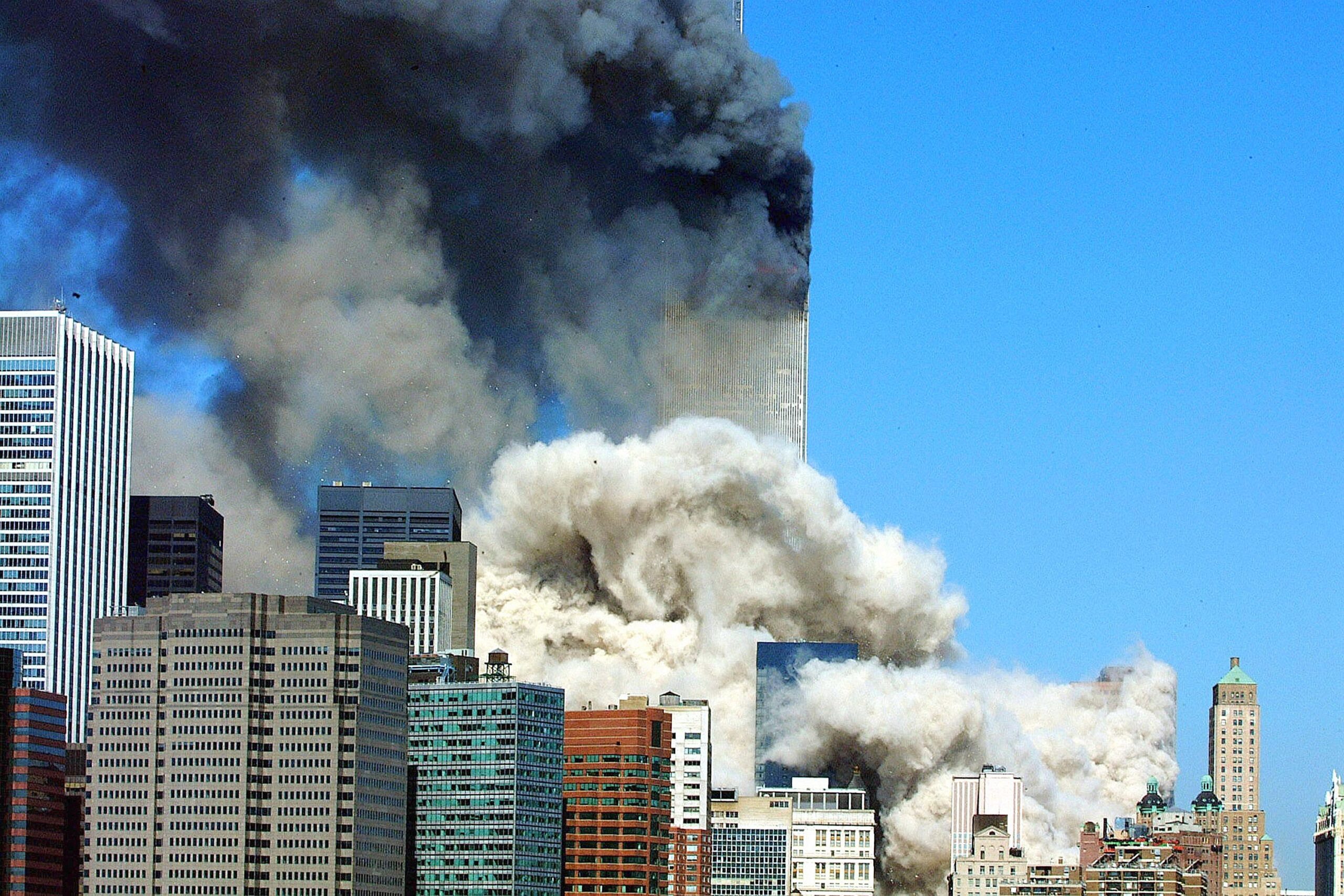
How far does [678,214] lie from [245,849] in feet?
121

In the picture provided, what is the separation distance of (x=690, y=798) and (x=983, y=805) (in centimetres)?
941

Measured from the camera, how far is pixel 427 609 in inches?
4643

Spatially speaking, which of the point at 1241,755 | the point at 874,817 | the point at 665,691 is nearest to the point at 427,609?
the point at 665,691

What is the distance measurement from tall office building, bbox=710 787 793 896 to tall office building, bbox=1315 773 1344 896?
24967mm

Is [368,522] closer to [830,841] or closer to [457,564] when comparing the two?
[457,564]

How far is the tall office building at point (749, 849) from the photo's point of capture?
111 meters

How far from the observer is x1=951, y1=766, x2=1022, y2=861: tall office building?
111812 millimetres

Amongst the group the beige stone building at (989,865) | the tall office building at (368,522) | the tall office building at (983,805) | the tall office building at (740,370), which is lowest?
the beige stone building at (989,865)

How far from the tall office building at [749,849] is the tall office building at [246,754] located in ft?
58.1

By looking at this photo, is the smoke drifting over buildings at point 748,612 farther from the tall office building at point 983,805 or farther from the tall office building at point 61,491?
the tall office building at point 61,491

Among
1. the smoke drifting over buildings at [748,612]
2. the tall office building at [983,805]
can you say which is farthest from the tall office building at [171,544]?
the tall office building at [983,805]

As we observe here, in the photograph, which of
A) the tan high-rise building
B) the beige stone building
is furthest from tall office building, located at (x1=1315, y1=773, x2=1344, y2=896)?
the beige stone building

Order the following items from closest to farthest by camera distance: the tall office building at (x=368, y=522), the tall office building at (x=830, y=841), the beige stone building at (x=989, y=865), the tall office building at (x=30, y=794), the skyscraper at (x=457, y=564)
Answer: the tall office building at (x=30, y=794) < the beige stone building at (x=989, y=865) < the tall office building at (x=830, y=841) < the skyscraper at (x=457, y=564) < the tall office building at (x=368, y=522)

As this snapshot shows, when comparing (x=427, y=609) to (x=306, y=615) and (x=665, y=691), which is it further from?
(x=306, y=615)
